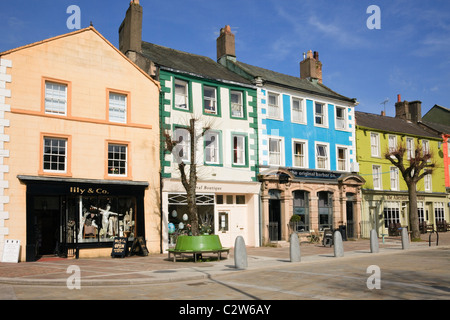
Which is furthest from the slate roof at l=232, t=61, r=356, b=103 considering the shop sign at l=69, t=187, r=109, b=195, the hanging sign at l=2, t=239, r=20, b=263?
the hanging sign at l=2, t=239, r=20, b=263

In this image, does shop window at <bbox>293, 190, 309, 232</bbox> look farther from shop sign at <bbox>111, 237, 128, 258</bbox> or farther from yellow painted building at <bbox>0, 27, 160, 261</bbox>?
shop sign at <bbox>111, 237, 128, 258</bbox>

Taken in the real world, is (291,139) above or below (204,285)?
above

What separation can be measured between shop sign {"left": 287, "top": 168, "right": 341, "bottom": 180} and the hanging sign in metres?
16.1

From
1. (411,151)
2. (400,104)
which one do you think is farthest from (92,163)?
(400,104)

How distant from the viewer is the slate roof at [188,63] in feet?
78.5

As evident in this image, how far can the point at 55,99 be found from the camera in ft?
64.7

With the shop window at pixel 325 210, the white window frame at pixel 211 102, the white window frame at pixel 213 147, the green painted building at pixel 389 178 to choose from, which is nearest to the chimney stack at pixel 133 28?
the white window frame at pixel 211 102

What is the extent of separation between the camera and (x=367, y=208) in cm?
3269

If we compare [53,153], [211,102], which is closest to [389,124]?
[211,102]

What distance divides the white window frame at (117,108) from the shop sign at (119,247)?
227 inches

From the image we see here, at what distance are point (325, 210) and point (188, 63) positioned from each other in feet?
43.6

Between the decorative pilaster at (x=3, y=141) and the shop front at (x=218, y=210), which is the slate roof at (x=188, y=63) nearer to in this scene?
the shop front at (x=218, y=210)

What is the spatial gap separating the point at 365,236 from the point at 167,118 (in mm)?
17816
